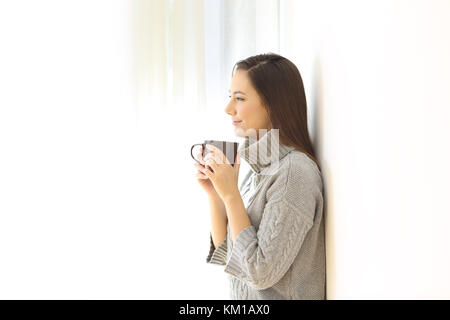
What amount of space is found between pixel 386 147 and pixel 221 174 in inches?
24.2

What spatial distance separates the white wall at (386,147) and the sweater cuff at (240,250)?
0.63 feet

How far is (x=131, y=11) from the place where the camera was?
1.82 m

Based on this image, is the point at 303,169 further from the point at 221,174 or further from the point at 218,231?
the point at 218,231

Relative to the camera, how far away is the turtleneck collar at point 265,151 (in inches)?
49.1

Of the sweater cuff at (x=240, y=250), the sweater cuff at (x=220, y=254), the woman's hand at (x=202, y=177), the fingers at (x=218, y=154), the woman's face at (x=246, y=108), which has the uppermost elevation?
the woman's face at (x=246, y=108)

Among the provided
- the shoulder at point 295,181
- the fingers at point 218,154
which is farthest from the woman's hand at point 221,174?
the shoulder at point 295,181

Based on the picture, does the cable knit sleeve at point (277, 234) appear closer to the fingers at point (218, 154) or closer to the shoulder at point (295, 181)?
the shoulder at point (295, 181)

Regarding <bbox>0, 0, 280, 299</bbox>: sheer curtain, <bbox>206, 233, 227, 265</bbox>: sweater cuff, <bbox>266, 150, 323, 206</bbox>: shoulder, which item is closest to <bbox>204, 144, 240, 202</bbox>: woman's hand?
<bbox>266, 150, 323, 206</bbox>: shoulder

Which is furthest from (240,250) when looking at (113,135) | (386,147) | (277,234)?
(113,135)

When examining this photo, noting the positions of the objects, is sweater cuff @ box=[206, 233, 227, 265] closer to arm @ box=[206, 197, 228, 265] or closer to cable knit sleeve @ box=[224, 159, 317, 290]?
arm @ box=[206, 197, 228, 265]

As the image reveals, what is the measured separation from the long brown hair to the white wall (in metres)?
0.11

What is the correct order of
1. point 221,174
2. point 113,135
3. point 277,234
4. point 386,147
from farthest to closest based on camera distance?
point 113,135
point 221,174
point 277,234
point 386,147

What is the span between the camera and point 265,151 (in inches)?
49.1
